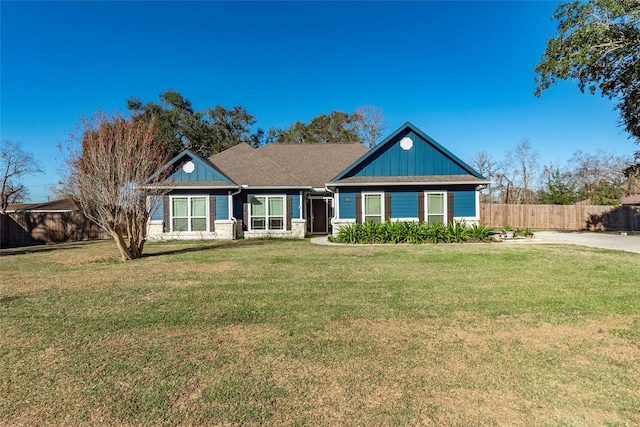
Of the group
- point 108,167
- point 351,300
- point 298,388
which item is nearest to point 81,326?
point 298,388

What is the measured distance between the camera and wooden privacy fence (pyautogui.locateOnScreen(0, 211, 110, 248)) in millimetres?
16812

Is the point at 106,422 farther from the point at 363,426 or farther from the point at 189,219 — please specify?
the point at 189,219

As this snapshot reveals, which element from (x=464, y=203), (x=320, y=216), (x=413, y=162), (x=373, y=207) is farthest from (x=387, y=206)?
(x=320, y=216)

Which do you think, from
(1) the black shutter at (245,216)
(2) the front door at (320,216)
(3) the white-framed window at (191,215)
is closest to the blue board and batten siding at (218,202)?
(3) the white-framed window at (191,215)

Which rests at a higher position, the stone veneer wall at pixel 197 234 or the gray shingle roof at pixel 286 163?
the gray shingle roof at pixel 286 163

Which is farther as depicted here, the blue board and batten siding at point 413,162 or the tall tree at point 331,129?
the tall tree at point 331,129

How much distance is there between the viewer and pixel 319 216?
2016 centimetres

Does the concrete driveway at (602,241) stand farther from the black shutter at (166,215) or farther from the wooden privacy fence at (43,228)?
the wooden privacy fence at (43,228)

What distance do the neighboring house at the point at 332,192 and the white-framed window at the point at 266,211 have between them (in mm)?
51

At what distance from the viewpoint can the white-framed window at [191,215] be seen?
1705 centimetres

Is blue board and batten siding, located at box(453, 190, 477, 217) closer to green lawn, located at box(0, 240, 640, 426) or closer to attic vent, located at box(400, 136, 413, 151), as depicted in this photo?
attic vent, located at box(400, 136, 413, 151)

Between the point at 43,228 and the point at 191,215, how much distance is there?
8.18m

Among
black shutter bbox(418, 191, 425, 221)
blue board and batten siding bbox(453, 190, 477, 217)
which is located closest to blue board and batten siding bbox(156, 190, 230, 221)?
black shutter bbox(418, 191, 425, 221)

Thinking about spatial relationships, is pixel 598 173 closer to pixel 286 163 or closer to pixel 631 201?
pixel 631 201
